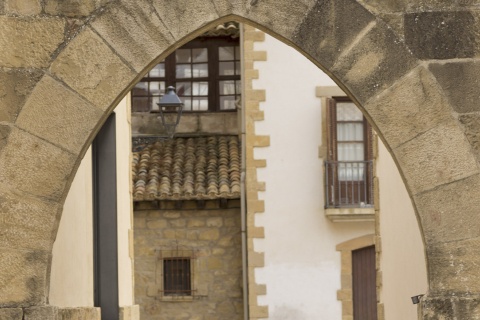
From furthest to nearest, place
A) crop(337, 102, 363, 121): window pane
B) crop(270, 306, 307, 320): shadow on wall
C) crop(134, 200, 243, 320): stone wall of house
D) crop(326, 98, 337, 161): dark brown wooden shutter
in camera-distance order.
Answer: crop(134, 200, 243, 320): stone wall of house
crop(337, 102, 363, 121): window pane
crop(326, 98, 337, 161): dark brown wooden shutter
crop(270, 306, 307, 320): shadow on wall

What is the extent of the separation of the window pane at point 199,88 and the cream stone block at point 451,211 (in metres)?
18.4

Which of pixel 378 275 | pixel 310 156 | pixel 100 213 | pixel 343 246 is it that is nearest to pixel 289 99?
pixel 310 156

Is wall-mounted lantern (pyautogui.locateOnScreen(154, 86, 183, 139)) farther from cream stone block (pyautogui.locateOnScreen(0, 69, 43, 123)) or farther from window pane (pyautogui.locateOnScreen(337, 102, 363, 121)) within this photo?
window pane (pyautogui.locateOnScreen(337, 102, 363, 121))

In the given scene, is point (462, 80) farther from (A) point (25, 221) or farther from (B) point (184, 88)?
(B) point (184, 88)

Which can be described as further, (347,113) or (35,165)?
(347,113)

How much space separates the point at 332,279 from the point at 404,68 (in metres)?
14.6

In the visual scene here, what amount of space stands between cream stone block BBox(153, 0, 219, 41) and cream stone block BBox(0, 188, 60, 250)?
3.38 ft

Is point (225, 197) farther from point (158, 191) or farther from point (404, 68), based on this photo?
point (404, 68)

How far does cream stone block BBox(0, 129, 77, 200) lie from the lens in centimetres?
684

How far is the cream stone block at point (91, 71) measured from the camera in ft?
22.7

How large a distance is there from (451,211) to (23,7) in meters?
2.27

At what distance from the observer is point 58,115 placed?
6.92m

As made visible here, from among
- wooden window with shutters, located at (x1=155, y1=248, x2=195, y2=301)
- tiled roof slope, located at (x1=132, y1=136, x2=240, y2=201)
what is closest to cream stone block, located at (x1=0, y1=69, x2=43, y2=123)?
tiled roof slope, located at (x1=132, y1=136, x2=240, y2=201)

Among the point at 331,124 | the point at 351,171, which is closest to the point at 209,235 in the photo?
the point at 351,171
